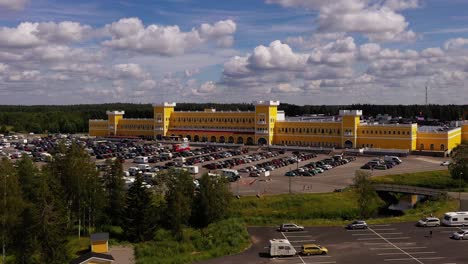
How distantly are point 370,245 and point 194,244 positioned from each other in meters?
9.15

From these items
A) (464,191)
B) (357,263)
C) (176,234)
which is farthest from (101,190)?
(464,191)

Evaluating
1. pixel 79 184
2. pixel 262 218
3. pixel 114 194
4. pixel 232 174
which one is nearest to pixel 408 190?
pixel 262 218

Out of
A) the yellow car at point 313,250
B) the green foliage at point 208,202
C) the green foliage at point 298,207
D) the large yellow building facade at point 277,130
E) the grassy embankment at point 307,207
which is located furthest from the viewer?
the large yellow building facade at point 277,130

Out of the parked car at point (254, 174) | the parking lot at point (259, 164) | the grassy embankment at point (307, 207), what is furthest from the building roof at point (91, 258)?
the parked car at point (254, 174)

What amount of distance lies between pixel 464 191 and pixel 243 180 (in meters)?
17.9

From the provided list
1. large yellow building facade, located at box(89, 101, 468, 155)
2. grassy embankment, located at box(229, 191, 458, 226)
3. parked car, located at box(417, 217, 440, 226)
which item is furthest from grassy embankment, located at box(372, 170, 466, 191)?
large yellow building facade, located at box(89, 101, 468, 155)

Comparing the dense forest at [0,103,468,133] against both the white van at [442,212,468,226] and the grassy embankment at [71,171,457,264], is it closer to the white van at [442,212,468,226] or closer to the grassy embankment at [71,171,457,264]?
the grassy embankment at [71,171,457,264]

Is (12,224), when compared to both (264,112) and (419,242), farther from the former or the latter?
(264,112)

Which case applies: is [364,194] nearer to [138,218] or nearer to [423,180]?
[423,180]

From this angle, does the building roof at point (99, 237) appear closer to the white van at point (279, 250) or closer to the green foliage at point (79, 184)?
the green foliage at point (79, 184)

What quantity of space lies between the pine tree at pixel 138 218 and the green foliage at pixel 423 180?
22.3 m

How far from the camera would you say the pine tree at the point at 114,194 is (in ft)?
96.7

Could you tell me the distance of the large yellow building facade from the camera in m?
61.2

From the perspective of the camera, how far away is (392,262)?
22.3 metres
